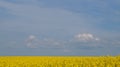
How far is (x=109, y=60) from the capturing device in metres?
16.4

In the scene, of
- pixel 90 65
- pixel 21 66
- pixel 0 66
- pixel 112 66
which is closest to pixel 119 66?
pixel 112 66

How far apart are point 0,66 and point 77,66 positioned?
4.78 meters

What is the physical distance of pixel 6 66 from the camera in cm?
1683

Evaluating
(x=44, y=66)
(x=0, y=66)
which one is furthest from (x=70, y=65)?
(x=0, y=66)

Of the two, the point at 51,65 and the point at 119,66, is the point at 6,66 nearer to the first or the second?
the point at 51,65

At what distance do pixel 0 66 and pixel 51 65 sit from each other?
2897 mm

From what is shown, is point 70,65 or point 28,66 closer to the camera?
point 70,65

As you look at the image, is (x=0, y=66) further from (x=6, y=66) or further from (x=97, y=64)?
(x=97, y=64)

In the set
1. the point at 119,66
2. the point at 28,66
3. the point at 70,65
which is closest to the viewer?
the point at 119,66

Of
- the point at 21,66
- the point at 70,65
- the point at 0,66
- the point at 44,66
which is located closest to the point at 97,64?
the point at 70,65

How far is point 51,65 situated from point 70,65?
204cm

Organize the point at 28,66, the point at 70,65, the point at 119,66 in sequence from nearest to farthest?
1. the point at 119,66
2. the point at 70,65
3. the point at 28,66

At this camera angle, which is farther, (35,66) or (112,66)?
(35,66)

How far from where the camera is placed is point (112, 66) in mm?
14672
